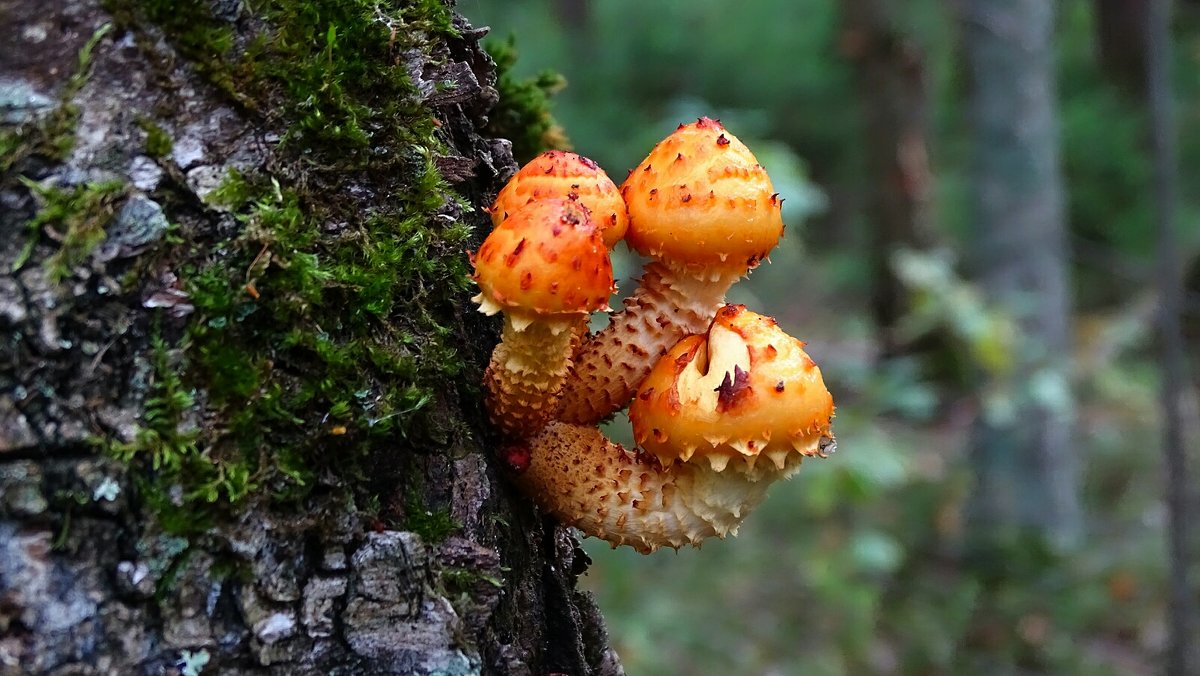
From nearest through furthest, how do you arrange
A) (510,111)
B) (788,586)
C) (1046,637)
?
(510,111), (1046,637), (788,586)

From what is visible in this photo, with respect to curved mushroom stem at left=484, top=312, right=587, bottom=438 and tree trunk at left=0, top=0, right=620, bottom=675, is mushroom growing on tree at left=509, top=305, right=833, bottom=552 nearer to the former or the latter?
curved mushroom stem at left=484, top=312, right=587, bottom=438

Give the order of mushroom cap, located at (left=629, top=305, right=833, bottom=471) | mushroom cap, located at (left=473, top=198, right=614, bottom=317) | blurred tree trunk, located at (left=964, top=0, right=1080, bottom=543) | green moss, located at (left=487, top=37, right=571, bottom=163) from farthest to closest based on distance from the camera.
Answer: blurred tree trunk, located at (left=964, top=0, right=1080, bottom=543) < green moss, located at (left=487, top=37, right=571, bottom=163) < mushroom cap, located at (left=629, top=305, right=833, bottom=471) < mushroom cap, located at (left=473, top=198, right=614, bottom=317)

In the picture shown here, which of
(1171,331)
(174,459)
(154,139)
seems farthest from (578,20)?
(174,459)

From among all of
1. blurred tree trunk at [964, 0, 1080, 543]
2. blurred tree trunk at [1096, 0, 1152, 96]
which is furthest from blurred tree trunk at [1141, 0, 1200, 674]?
blurred tree trunk at [1096, 0, 1152, 96]

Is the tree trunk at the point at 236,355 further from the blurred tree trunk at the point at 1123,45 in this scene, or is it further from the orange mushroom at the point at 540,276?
the blurred tree trunk at the point at 1123,45

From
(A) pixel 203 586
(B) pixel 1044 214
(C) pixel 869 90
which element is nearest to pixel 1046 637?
(B) pixel 1044 214

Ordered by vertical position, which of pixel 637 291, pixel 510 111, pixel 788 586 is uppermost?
pixel 788 586

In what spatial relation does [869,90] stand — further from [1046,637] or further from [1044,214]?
[1046,637]
